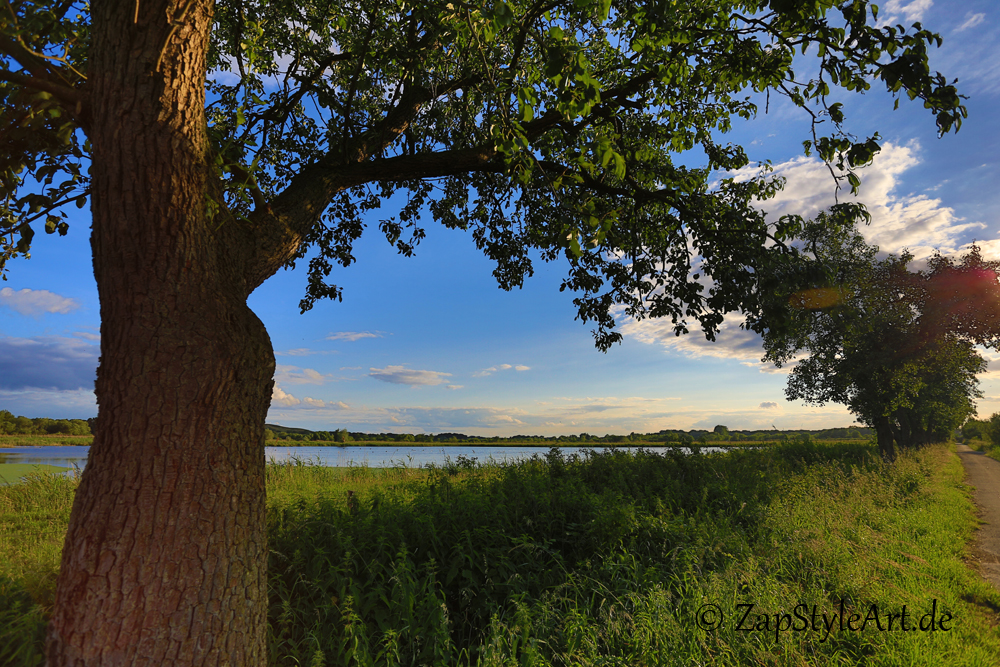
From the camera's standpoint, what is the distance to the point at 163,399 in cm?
353

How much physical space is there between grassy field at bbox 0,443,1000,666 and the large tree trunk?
1088mm

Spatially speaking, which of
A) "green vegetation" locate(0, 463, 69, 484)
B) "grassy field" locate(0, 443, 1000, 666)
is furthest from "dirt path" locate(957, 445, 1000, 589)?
"green vegetation" locate(0, 463, 69, 484)

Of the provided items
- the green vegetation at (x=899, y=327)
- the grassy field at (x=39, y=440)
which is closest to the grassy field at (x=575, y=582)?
the green vegetation at (x=899, y=327)

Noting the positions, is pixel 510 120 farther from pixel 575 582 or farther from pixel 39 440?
pixel 39 440

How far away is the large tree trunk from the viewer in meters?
3.29

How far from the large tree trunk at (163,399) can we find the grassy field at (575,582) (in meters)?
1.09

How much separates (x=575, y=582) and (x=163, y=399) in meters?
4.63

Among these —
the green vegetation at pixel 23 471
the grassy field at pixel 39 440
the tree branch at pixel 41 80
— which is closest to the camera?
the tree branch at pixel 41 80

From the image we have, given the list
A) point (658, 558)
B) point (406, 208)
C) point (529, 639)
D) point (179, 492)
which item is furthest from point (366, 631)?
point (406, 208)

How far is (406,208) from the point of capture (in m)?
10.6

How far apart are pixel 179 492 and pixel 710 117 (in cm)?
968

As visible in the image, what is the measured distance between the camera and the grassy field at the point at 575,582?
4.33 m

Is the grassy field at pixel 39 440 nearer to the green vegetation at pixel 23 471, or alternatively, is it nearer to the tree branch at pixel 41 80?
the green vegetation at pixel 23 471

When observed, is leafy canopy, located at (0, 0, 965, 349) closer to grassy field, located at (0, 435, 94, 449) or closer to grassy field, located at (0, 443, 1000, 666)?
grassy field, located at (0, 443, 1000, 666)
